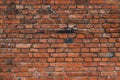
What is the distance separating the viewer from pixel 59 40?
392cm

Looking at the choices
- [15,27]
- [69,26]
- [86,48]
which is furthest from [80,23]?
[15,27]

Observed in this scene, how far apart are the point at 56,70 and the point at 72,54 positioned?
37 cm

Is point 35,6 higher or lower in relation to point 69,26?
higher

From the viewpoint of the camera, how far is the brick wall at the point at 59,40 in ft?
12.7

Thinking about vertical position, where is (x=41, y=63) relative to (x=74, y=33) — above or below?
below

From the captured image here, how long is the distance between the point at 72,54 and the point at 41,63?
0.53m

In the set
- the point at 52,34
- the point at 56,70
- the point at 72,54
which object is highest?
the point at 52,34

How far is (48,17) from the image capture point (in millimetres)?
3979

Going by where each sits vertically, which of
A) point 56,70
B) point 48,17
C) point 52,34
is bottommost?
point 56,70

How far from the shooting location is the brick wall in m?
3.87

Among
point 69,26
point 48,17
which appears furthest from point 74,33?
point 48,17

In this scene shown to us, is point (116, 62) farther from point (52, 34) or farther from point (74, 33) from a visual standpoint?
point (52, 34)

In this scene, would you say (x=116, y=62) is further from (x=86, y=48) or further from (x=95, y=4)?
(x=95, y=4)

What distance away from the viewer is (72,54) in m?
3.89
